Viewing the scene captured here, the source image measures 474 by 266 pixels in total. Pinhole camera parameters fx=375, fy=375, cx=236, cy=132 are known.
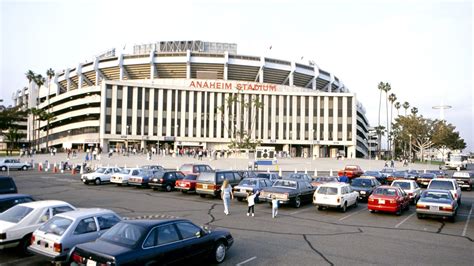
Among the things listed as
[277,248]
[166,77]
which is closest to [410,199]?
[277,248]

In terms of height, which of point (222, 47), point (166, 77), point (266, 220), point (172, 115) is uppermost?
point (222, 47)

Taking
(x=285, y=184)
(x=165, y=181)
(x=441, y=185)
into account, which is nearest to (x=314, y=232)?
(x=285, y=184)

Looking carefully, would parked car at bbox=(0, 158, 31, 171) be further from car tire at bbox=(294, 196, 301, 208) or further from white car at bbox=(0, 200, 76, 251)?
white car at bbox=(0, 200, 76, 251)

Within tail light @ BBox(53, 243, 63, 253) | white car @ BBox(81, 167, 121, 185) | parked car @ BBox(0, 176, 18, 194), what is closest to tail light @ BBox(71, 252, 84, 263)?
tail light @ BBox(53, 243, 63, 253)

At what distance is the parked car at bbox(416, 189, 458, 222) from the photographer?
619 inches

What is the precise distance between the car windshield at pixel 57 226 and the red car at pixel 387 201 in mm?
13918

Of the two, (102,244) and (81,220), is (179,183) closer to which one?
(81,220)

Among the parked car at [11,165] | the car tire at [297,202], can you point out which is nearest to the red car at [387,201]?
the car tire at [297,202]

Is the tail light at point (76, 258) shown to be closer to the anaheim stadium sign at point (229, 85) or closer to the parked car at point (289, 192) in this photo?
the parked car at point (289, 192)

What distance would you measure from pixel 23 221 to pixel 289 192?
1239 cm

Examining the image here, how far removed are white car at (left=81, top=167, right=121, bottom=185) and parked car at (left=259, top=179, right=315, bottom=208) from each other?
51.6 feet

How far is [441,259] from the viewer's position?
10.3 meters

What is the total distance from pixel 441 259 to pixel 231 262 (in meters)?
5.80

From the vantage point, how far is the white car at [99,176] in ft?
96.1
